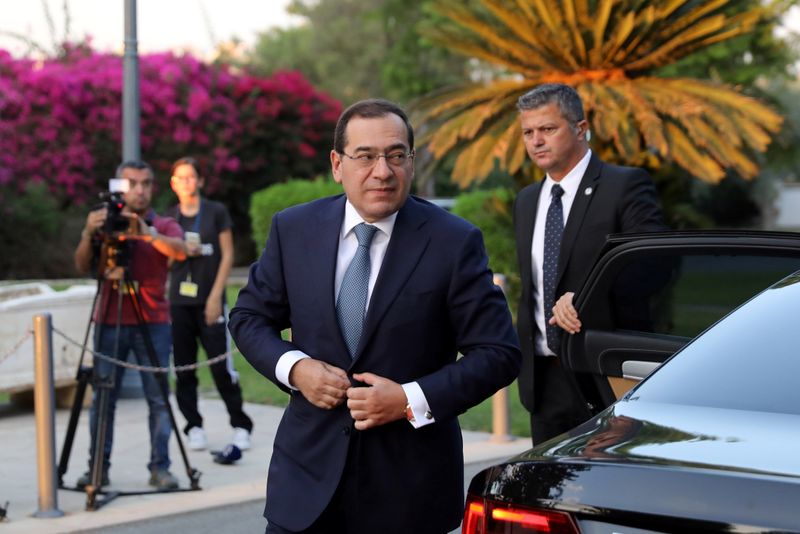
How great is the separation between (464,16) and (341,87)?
38616 mm

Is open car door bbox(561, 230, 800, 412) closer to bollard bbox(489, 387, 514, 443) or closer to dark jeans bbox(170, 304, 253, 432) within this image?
bollard bbox(489, 387, 514, 443)

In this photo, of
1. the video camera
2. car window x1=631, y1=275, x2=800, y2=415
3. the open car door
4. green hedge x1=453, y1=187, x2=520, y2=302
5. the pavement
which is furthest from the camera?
green hedge x1=453, y1=187, x2=520, y2=302

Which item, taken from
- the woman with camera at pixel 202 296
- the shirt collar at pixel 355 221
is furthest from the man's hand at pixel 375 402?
the woman with camera at pixel 202 296

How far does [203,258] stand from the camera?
871 centimetres

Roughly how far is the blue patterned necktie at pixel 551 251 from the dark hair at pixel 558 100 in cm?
31

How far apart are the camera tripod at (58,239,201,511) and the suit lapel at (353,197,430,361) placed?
13.1ft

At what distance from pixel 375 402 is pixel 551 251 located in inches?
81.9

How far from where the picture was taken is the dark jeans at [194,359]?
873 cm

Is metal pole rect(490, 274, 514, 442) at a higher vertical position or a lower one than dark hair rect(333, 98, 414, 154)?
lower

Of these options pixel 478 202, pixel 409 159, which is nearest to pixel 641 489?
pixel 409 159

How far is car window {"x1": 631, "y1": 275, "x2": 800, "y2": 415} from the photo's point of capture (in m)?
3.09

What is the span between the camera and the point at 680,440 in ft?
9.08

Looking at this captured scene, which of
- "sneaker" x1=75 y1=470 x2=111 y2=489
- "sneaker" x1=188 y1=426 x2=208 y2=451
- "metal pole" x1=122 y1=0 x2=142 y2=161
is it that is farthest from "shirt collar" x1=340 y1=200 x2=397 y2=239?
"metal pole" x1=122 y1=0 x2=142 y2=161

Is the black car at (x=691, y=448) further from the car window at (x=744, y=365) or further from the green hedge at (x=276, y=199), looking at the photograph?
the green hedge at (x=276, y=199)
